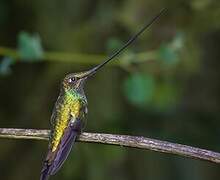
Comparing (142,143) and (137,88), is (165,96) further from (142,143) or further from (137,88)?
(142,143)

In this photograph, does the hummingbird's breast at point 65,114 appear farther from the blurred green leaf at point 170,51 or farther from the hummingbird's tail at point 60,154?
the blurred green leaf at point 170,51

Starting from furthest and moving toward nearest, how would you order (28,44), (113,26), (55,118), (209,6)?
(113,26), (209,6), (28,44), (55,118)

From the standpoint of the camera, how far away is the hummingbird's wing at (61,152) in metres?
2.23

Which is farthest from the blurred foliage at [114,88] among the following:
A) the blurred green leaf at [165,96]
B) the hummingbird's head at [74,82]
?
the hummingbird's head at [74,82]

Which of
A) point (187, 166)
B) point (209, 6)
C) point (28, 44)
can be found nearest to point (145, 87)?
point (28, 44)

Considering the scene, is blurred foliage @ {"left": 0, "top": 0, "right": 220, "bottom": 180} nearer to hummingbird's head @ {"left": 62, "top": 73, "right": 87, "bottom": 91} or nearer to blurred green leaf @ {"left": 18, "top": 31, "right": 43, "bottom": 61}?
blurred green leaf @ {"left": 18, "top": 31, "right": 43, "bottom": 61}

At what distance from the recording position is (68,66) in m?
4.62

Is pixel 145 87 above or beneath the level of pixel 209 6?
beneath

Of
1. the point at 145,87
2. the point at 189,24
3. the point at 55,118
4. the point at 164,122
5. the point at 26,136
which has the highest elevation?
the point at 189,24

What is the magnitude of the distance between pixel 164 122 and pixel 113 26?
738 mm

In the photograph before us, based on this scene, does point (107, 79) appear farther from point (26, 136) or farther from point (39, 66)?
point (26, 136)

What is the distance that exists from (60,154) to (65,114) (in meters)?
0.22

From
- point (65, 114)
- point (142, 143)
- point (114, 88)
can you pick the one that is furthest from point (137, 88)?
point (142, 143)

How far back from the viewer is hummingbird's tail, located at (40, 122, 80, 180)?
7.30 feet
